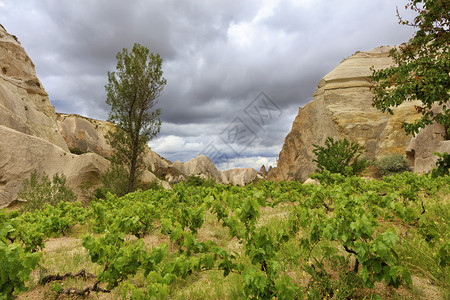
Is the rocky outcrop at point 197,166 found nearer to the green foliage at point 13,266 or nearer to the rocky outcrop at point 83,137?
the rocky outcrop at point 83,137

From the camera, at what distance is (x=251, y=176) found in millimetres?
67250

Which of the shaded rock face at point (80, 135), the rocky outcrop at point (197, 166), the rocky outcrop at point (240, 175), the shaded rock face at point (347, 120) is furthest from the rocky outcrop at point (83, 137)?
the shaded rock face at point (347, 120)

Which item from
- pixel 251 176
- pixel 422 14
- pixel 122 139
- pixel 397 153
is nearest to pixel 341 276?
pixel 422 14

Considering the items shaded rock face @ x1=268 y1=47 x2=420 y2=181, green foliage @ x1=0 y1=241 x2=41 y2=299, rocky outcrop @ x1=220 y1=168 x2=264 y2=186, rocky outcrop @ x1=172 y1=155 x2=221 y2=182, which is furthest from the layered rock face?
rocky outcrop @ x1=220 y1=168 x2=264 y2=186

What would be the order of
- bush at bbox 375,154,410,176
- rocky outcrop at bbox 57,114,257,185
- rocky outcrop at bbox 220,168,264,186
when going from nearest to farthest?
bush at bbox 375,154,410,176, rocky outcrop at bbox 57,114,257,185, rocky outcrop at bbox 220,168,264,186

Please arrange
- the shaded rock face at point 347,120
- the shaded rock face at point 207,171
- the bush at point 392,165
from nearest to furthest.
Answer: the bush at point 392,165
the shaded rock face at point 347,120
the shaded rock face at point 207,171

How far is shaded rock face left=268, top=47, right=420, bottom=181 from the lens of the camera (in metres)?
21.7

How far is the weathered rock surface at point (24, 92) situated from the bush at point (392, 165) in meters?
32.6

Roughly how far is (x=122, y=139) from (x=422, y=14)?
17894mm

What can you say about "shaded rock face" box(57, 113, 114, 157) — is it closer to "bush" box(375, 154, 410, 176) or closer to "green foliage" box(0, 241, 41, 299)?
"bush" box(375, 154, 410, 176)

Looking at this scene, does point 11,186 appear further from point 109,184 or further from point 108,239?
point 108,239

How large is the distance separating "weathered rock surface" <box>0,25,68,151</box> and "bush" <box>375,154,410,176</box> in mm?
32617

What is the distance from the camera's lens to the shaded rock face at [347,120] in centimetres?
2172

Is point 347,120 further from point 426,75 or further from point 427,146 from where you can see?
point 426,75
